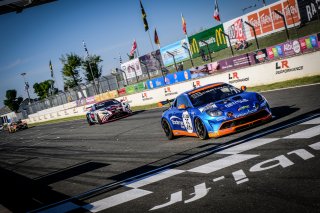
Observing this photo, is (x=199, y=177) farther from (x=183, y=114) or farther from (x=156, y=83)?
(x=156, y=83)

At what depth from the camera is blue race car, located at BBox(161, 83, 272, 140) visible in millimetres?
8648

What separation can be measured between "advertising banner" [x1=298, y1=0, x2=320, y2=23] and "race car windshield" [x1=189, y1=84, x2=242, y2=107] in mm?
22842

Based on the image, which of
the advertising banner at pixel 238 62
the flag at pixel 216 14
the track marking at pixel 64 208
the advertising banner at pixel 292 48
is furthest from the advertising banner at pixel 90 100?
the track marking at pixel 64 208

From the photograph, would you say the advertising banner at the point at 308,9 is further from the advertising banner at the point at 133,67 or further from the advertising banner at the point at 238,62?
the advertising banner at the point at 133,67

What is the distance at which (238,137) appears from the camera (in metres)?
8.55

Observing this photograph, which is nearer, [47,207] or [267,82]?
[47,207]

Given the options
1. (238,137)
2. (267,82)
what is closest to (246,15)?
(267,82)

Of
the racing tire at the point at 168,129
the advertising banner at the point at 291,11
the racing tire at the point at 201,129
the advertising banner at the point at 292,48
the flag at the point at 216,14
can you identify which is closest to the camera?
the racing tire at the point at 201,129

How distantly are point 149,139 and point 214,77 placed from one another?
11.2 metres

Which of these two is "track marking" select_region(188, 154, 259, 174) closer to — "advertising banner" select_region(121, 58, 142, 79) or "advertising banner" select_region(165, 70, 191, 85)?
"advertising banner" select_region(165, 70, 191, 85)

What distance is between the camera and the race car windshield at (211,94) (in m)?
9.58

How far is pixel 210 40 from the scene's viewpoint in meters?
38.3

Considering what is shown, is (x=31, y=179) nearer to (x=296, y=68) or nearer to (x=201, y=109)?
(x=201, y=109)

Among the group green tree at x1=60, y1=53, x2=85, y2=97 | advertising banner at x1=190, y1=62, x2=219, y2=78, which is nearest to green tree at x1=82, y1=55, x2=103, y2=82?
Result: green tree at x1=60, y1=53, x2=85, y2=97
